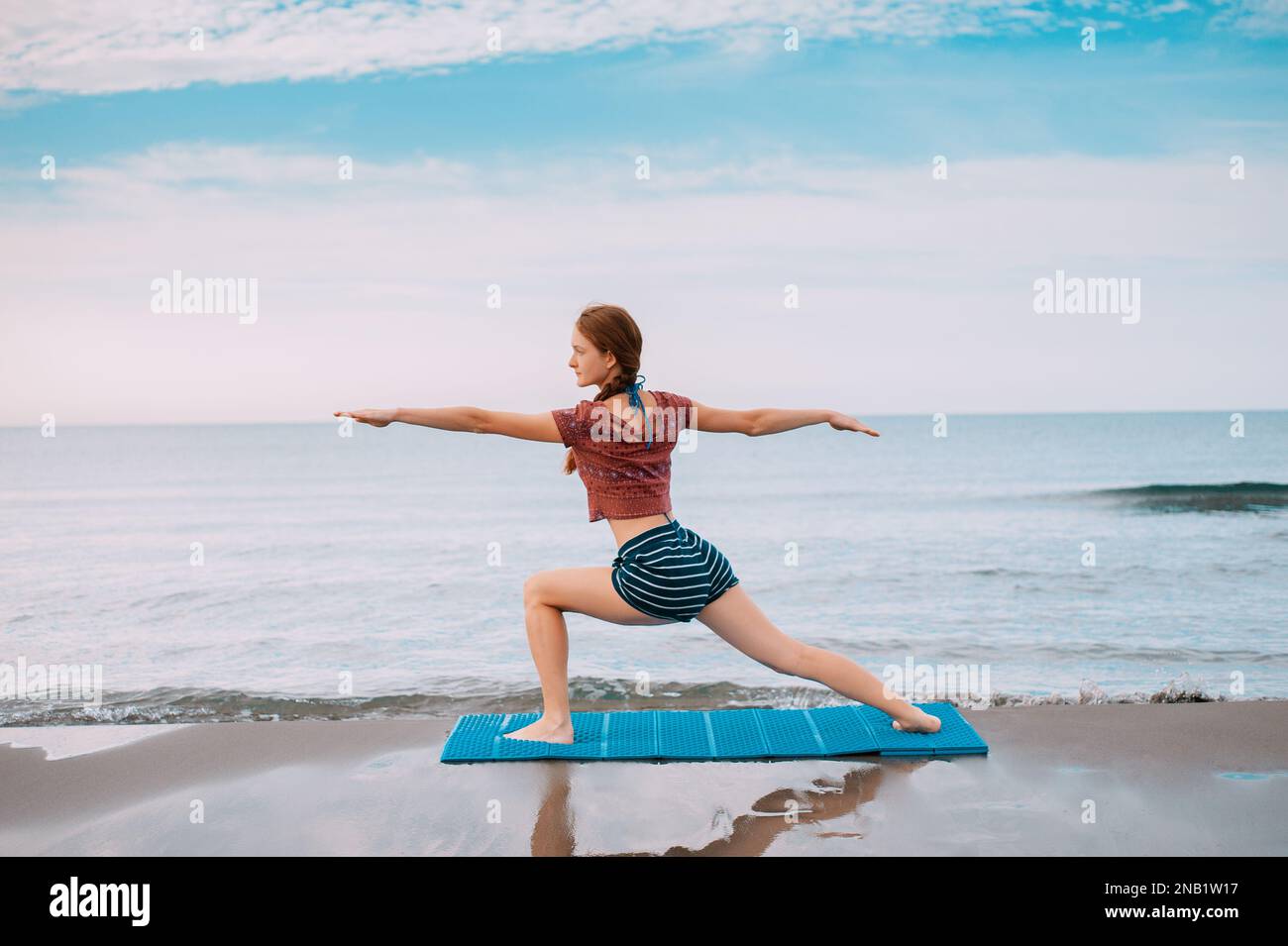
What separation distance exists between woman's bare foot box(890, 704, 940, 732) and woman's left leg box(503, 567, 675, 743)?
97 centimetres

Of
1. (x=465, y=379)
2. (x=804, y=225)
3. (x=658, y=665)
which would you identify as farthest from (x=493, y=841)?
(x=804, y=225)

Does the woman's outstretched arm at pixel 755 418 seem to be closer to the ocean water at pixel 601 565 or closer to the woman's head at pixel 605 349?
the woman's head at pixel 605 349

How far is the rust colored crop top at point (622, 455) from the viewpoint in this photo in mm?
3787

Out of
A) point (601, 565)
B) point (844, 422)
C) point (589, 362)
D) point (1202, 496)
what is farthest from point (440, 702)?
point (1202, 496)

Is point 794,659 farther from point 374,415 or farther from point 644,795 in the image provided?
point 374,415

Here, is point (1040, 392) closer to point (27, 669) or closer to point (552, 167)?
point (552, 167)

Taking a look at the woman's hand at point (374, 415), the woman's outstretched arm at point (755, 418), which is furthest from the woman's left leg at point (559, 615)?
the woman's hand at point (374, 415)

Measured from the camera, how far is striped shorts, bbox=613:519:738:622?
146 inches

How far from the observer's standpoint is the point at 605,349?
381 centimetres

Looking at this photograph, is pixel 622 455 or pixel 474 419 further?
pixel 622 455

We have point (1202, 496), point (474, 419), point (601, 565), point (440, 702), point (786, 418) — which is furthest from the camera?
point (1202, 496)

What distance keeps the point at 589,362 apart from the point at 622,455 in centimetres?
35

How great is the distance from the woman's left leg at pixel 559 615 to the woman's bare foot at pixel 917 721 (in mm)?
970
